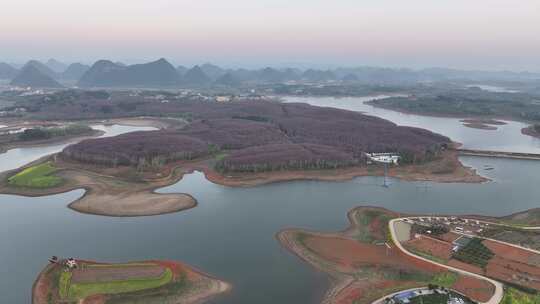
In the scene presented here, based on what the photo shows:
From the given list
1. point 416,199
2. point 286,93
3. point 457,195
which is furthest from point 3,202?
point 286,93

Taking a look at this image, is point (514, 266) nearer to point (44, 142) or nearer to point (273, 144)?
point (273, 144)

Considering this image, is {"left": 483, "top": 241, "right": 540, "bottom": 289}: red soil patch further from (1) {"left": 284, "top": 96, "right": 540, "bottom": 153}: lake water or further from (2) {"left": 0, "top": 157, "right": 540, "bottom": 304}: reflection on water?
(1) {"left": 284, "top": 96, "right": 540, "bottom": 153}: lake water

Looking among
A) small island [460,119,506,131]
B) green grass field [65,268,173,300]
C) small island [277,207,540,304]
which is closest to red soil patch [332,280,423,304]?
small island [277,207,540,304]

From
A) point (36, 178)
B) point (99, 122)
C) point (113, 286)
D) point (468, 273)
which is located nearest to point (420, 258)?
point (468, 273)

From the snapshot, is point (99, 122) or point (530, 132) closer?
point (530, 132)

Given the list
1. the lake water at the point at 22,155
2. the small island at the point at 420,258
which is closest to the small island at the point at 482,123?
the small island at the point at 420,258

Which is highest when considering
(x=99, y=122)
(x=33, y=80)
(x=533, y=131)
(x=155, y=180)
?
(x=33, y=80)
